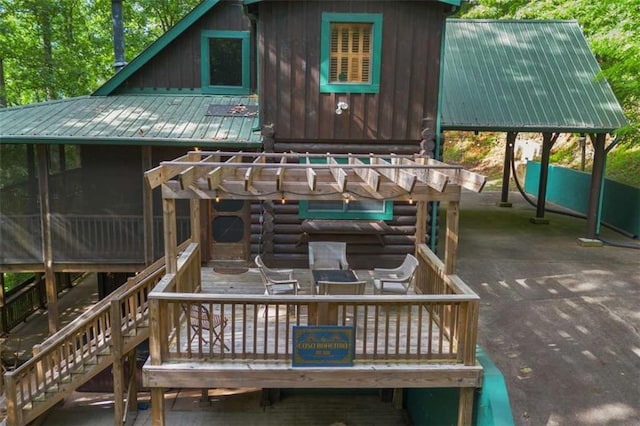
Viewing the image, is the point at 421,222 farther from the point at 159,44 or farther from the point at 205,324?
the point at 159,44

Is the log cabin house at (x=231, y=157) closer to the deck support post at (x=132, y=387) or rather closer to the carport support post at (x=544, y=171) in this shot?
the deck support post at (x=132, y=387)

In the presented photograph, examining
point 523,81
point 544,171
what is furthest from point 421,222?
point 544,171

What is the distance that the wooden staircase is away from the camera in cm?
746

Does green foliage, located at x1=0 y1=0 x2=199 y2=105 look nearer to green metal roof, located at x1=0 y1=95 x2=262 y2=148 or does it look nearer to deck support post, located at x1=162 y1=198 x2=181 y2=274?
green metal roof, located at x1=0 y1=95 x2=262 y2=148

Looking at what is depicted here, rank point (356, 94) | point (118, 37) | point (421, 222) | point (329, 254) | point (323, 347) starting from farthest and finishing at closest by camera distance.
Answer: point (118, 37), point (356, 94), point (329, 254), point (421, 222), point (323, 347)

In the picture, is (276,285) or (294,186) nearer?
(294,186)

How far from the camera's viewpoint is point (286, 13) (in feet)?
30.9

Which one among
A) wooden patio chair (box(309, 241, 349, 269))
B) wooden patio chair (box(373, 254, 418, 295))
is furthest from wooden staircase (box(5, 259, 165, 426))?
wooden patio chair (box(373, 254, 418, 295))

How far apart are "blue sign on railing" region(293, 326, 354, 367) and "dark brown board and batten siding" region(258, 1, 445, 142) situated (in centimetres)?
493

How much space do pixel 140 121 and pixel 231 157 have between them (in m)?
2.86

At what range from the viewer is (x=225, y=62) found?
12328 millimetres

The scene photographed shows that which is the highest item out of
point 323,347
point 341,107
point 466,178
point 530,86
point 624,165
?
point 530,86

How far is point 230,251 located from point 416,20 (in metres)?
5.92

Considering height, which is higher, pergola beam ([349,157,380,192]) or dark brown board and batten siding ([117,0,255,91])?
dark brown board and batten siding ([117,0,255,91])
